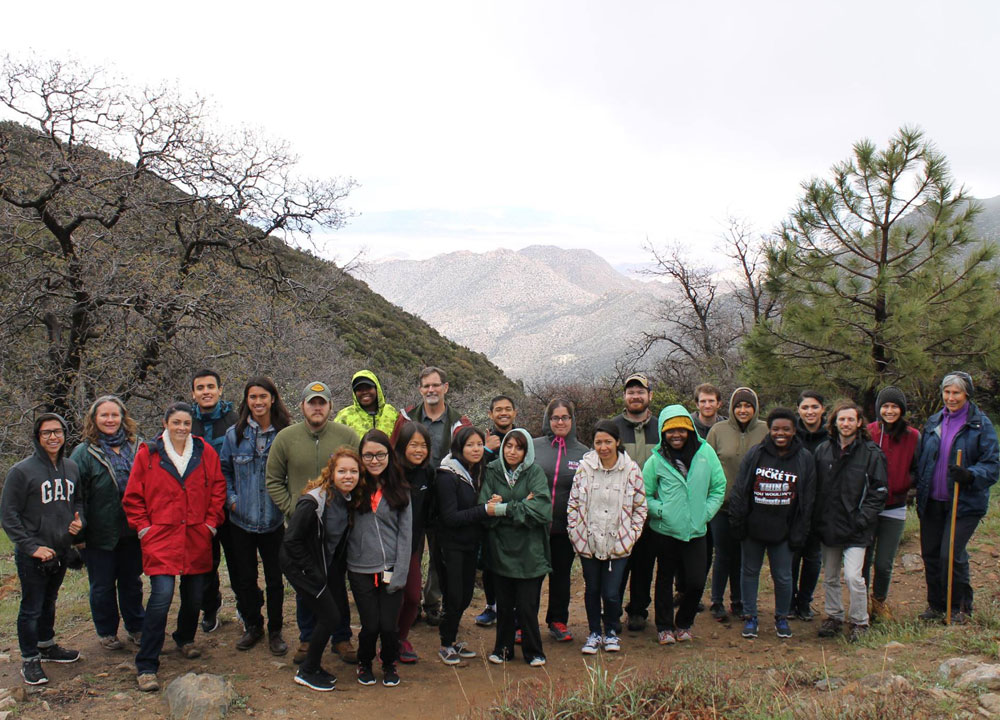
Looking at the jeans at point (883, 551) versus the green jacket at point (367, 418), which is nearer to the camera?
the jeans at point (883, 551)

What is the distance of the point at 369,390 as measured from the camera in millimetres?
5652

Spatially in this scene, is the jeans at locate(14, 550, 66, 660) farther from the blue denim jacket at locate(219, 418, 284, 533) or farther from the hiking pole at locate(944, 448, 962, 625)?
the hiking pole at locate(944, 448, 962, 625)

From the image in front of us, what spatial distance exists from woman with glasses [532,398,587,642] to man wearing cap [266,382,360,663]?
60.1 inches

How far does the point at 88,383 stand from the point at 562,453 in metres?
7.93

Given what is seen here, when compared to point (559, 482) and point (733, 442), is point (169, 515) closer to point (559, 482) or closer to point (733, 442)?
point (559, 482)

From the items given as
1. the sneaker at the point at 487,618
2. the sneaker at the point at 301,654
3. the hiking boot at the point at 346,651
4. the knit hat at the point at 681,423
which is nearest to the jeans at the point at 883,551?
the knit hat at the point at 681,423

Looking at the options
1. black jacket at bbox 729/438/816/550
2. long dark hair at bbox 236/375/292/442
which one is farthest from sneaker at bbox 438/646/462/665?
black jacket at bbox 729/438/816/550

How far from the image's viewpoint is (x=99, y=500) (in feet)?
16.1

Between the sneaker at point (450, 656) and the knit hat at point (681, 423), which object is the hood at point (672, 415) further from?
the sneaker at point (450, 656)

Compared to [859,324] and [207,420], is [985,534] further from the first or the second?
[207,420]

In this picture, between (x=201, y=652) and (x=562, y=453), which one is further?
(x=562, y=453)

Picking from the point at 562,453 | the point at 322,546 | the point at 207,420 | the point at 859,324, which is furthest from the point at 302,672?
the point at 859,324

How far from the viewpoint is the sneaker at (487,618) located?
604cm

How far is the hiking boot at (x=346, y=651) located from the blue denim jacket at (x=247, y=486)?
97 centimetres
